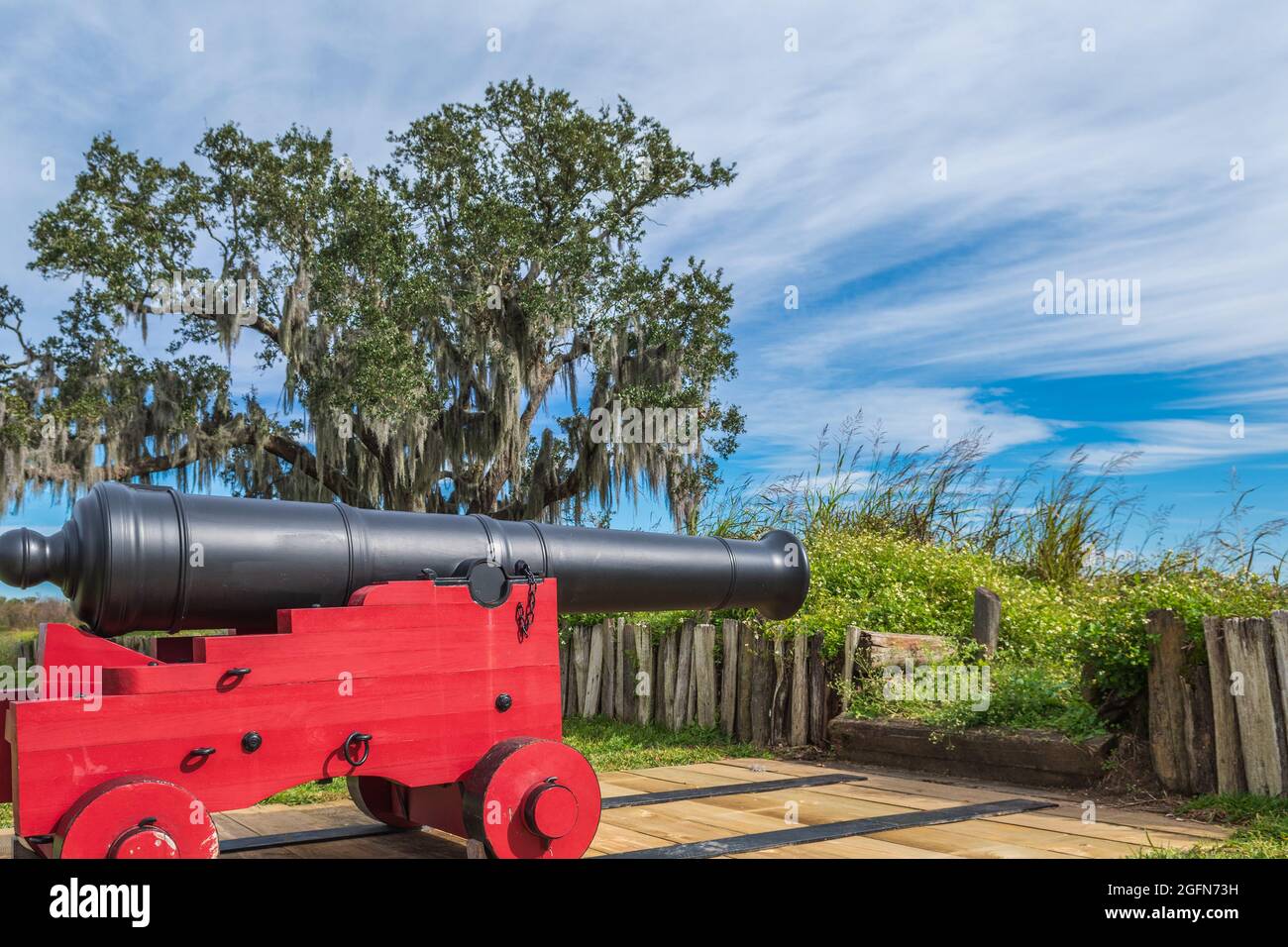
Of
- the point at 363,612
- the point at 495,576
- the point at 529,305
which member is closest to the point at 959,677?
the point at 495,576

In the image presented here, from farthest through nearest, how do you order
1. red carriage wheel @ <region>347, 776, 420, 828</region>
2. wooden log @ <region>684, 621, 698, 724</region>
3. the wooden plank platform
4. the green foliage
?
wooden log @ <region>684, 621, 698, 724</region>
the green foliage
red carriage wheel @ <region>347, 776, 420, 828</region>
the wooden plank platform

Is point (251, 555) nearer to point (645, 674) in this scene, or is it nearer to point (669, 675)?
point (669, 675)

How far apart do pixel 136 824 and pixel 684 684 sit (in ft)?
16.8

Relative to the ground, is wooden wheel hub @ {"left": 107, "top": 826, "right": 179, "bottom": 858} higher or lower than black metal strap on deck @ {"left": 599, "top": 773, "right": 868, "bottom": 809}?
higher

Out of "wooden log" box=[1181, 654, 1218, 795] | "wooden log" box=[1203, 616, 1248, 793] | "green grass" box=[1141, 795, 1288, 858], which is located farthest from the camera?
"wooden log" box=[1181, 654, 1218, 795]

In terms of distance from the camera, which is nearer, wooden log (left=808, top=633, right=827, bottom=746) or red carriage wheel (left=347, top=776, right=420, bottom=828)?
red carriage wheel (left=347, top=776, right=420, bottom=828)

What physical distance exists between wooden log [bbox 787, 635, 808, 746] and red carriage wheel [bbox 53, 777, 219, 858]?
179 inches

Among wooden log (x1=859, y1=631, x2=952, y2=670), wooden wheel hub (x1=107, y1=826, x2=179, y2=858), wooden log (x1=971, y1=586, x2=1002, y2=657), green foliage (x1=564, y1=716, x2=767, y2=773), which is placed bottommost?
green foliage (x1=564, y1=716, x2=767, y2=773)

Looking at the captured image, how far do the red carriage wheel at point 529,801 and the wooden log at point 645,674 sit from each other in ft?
14.6

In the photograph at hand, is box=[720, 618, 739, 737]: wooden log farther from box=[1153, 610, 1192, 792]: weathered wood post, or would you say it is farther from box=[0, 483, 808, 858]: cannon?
box=[0, 483, 808, 858]: cannon

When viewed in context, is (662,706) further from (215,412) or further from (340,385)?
(215,412)

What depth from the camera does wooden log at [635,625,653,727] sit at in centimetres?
792

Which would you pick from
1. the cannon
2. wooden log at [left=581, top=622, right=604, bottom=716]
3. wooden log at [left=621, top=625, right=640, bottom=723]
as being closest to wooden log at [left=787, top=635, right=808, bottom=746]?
wooden log at [left=621, top=625, right=640, bottom=723]
